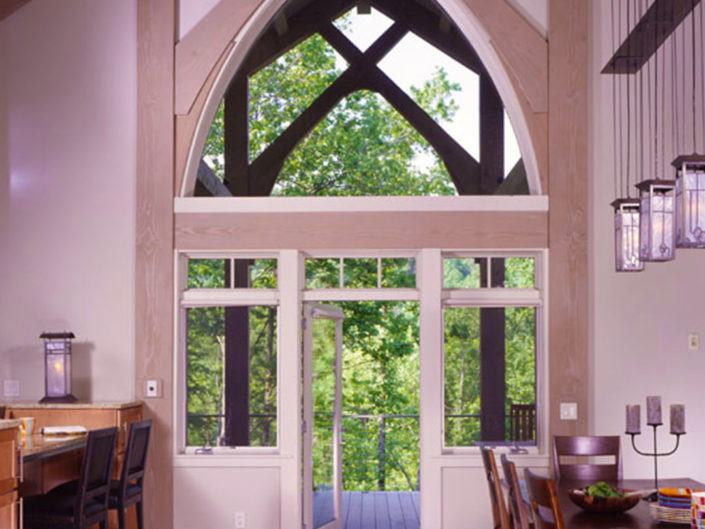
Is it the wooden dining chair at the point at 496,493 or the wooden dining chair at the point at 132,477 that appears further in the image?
the wooden dining chair at the point at 132,477

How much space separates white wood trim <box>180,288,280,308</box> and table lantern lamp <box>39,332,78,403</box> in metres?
0.94

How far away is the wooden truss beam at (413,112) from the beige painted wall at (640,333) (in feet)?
3.80

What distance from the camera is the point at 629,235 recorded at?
497 centimetres

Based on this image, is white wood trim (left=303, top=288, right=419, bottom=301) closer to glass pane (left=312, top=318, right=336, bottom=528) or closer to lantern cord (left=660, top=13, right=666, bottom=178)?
glass pane (left=312, top=318, right=336, bottom=528)

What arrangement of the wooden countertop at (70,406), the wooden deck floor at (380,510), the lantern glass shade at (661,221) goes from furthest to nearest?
1. the wooden deck floor at (380,510)
2. the wooden countertop at (70,406)
3. the lantern glass shade at (661,221)

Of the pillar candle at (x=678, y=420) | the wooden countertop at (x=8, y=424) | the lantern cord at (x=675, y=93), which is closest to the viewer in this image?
the wooden countertop at (x=8, y=424)

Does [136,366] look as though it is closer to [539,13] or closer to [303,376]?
[303,376]

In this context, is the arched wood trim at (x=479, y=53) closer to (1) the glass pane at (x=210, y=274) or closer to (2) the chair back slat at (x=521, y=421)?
(1) the glass pane at (x=210, y=274)

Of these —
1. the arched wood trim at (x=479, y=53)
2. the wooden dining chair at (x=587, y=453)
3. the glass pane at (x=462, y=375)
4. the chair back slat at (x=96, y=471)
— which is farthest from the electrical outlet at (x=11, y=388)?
the wooden dining chair at (x=587, y=453)

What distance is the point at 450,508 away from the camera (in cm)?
695

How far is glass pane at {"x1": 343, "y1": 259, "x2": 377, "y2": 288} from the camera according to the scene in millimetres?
7391

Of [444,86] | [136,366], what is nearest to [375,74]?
[444,86]

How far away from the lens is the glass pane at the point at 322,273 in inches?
289

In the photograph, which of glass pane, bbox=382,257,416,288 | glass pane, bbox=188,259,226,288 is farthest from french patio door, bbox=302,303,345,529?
glass pane, bbox=188,259,226,288
